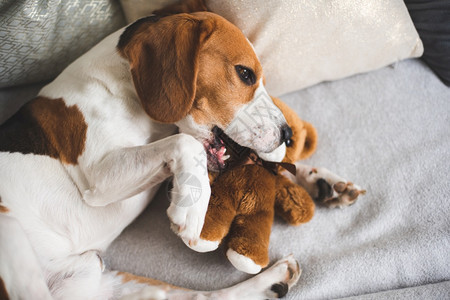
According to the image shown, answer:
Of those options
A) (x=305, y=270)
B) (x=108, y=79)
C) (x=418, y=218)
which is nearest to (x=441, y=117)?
(x=418, y=218)

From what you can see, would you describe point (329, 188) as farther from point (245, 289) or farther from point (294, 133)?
point (245, 289)

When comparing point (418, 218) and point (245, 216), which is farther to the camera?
point (418, 218)

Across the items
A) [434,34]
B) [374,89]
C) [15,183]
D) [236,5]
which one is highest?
[236,5]

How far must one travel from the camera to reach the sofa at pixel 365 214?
157 centimetres

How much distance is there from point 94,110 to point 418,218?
146cm

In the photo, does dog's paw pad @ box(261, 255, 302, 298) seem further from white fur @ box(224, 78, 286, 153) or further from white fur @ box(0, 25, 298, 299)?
white fur @ box(224, 78, 286, 153)

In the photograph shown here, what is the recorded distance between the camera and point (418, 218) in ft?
5.56

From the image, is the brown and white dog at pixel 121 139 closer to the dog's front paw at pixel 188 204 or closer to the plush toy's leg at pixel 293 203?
the dog's front paw at pixel 188 204

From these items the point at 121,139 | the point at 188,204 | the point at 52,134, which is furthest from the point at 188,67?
the point at 52,134

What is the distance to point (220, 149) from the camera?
1553mm

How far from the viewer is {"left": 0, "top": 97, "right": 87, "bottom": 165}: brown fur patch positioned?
1509 mm

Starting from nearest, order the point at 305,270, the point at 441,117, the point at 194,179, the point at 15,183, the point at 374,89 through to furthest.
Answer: the point at 194,179 → the point at 15,183 → the point at 305,270 → the point at 441,117 → the point at 374,89

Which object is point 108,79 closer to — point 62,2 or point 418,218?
point 62,2

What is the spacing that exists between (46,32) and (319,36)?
131 cm
